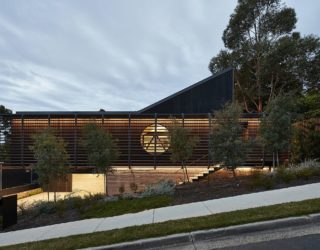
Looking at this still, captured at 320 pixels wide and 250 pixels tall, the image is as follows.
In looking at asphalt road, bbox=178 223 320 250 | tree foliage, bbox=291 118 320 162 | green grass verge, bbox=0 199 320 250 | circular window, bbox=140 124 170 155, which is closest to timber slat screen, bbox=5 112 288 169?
circular window, bbox=140 124 170 155

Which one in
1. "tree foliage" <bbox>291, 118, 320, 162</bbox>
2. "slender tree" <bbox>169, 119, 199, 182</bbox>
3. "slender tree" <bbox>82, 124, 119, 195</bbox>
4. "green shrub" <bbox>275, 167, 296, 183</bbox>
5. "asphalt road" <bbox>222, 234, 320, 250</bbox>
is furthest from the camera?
"tree foliage" <bbox>291, 118, 320, 162</bbox>

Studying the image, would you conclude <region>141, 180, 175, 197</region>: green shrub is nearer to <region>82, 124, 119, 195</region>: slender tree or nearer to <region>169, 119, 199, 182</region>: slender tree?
<region>169, 119, 199, 182</region>: slender tree

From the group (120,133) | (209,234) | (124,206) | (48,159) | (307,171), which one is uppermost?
(120,133)

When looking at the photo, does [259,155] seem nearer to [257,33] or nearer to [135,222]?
[135,222]

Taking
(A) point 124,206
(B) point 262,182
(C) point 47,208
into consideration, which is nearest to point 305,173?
(B) point 262,182

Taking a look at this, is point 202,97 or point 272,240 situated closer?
point 272,240

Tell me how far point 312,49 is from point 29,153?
1154 inches

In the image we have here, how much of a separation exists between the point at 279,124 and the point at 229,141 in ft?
10.3

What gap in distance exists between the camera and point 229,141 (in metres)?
14.2

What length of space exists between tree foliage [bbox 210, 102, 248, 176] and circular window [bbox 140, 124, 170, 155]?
9438 mm

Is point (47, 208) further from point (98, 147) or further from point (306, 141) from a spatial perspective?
point (306, 141)

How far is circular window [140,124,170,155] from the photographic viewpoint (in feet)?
79.1

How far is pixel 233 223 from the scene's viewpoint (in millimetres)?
7234

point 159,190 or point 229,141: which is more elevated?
point 229,141
